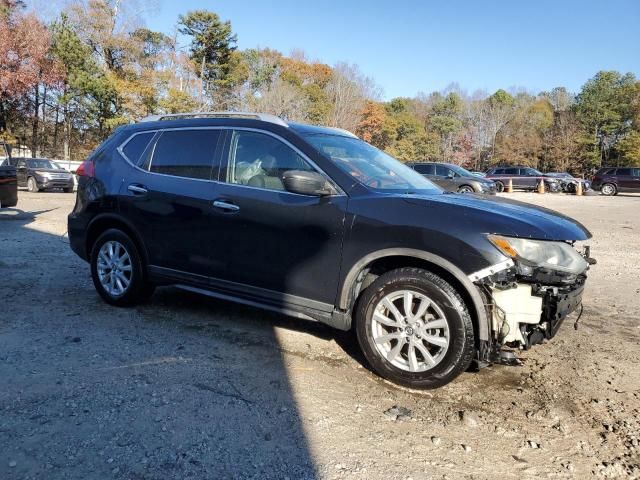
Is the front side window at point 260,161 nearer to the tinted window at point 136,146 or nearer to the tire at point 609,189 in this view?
the tinted window at point 136,146

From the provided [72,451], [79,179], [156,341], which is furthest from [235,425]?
[79,179]

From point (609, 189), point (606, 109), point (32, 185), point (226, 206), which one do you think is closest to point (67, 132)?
point (32, 185)

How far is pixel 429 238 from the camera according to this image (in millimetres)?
3416

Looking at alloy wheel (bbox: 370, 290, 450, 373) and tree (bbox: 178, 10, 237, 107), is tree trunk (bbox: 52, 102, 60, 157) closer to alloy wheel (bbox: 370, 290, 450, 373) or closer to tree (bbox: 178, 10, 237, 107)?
tree (bbox: 178, 10, 237, 107)

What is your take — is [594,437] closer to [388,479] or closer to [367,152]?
[388,479]

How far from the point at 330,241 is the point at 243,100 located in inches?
1833

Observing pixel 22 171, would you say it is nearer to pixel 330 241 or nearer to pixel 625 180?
pixel 330 241

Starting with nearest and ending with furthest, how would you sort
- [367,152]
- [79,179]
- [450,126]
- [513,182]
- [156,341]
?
1. [156,341]
2. [367,152]
3. [79,179]
4. [513,182]
5. [450,126]

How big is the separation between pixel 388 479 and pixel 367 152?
289 cm

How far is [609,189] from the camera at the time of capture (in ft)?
107

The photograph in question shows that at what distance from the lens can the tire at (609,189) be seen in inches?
1272

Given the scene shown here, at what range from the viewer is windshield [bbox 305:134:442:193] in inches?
158

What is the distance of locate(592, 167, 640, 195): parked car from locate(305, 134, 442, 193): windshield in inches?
1287

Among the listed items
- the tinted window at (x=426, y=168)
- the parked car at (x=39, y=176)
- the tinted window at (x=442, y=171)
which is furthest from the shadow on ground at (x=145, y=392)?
the tinted window at (x=426, y=168)
